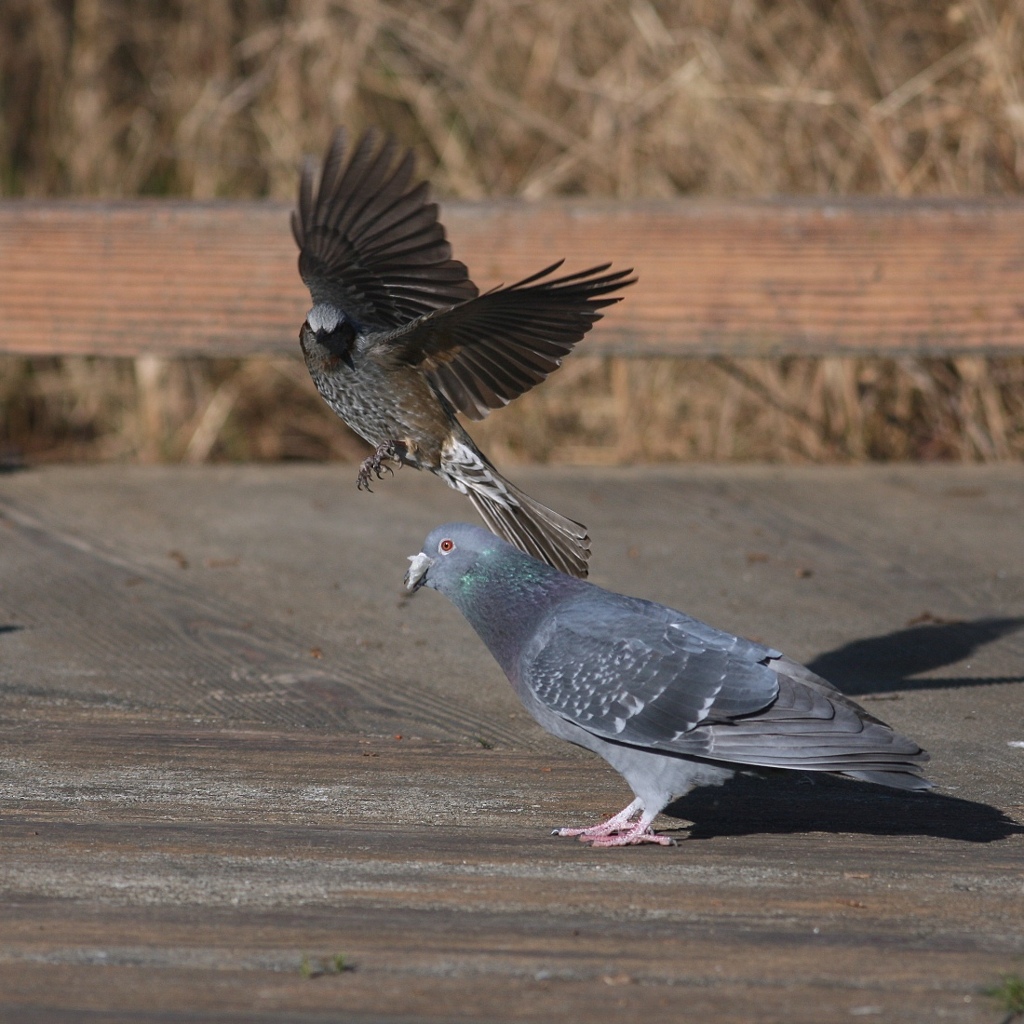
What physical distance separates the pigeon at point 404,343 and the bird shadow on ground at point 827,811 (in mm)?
960

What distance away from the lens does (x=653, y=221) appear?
6.01 m

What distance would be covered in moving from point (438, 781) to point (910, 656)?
168cm

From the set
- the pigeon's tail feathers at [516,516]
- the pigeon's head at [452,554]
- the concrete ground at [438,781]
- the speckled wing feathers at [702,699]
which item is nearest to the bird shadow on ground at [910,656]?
the concrete ground at [438,781]

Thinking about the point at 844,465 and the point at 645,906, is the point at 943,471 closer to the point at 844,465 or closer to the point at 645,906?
the point at 844,465

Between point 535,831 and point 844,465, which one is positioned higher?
point 844,465

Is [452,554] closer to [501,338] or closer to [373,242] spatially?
[501,338]

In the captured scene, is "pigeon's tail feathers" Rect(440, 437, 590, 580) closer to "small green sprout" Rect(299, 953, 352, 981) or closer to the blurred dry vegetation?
"small green sprout" Rect(299, 953, 352, 981)

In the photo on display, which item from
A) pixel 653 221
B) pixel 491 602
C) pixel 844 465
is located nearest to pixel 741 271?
pixel 653 221

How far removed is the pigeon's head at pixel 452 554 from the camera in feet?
11.4

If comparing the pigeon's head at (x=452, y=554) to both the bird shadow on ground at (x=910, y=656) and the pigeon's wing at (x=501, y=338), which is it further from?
the bird shadow on ground at (x=910, y=656)

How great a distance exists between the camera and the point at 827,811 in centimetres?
345

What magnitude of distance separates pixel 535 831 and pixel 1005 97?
198 inches

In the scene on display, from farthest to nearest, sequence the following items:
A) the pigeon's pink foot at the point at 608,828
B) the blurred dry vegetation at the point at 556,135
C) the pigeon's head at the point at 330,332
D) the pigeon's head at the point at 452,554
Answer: the blurred dry vegetation at the point at 556,135 → the pigeon's head at the point at 330,332 → the pigeon's head at the point at 452,554 → the pigeon's pink foot at the point at 608,828

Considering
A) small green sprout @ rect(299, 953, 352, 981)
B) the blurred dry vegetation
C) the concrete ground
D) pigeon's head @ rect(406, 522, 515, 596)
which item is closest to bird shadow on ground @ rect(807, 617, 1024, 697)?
the concrete ground
